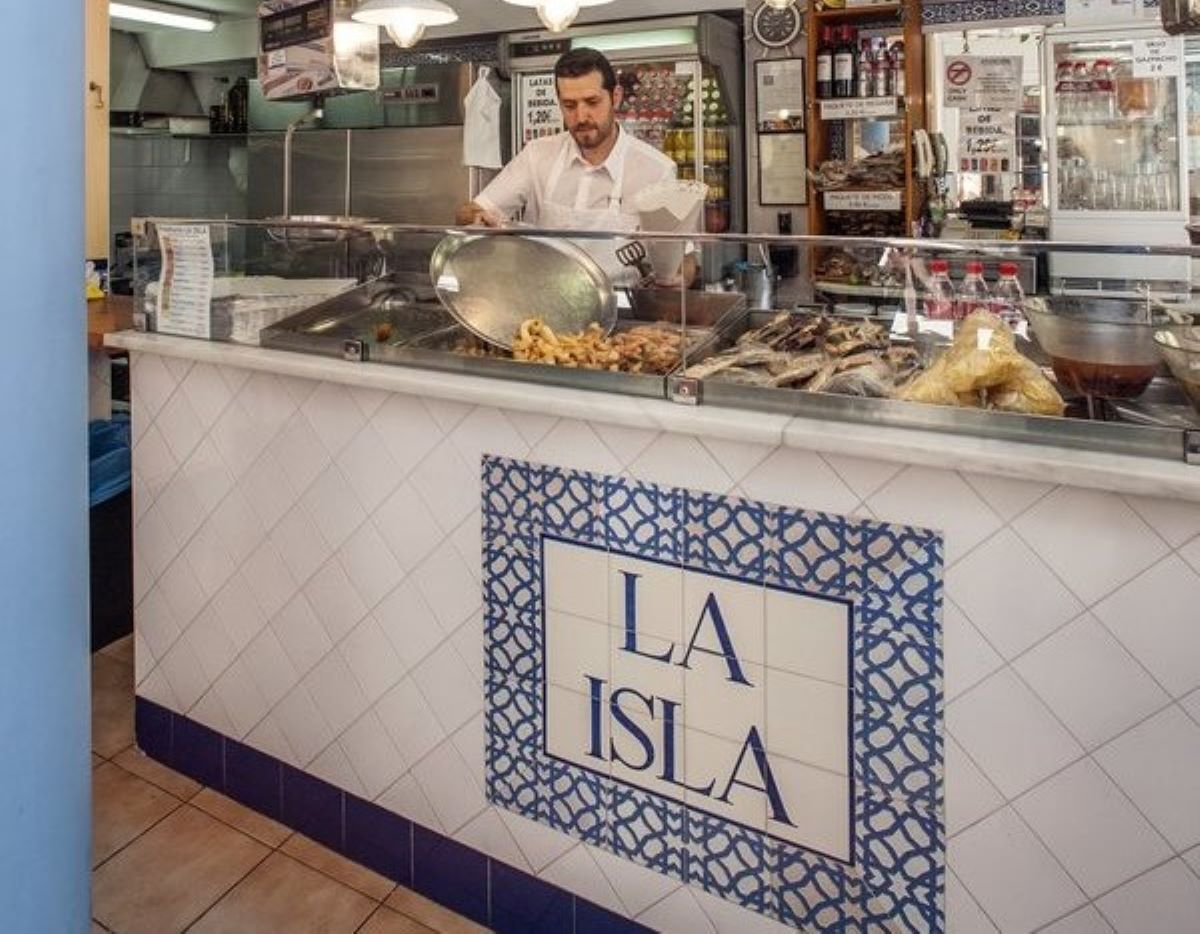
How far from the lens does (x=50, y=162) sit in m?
1.06

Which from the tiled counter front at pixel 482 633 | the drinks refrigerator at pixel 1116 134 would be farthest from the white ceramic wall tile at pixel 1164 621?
the drinks refrigerator at pixel 1116 134

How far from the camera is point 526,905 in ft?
6.41

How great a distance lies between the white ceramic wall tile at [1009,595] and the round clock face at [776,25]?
4461 mm

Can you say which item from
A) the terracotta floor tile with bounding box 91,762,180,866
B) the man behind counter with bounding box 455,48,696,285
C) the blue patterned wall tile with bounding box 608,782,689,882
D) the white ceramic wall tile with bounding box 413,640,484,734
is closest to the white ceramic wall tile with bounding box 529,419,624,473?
the white ceramic wall tile with bounding box 413,640,484,734

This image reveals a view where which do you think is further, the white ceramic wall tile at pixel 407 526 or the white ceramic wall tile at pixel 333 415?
the white ceramic wall tile at pixel 333 415

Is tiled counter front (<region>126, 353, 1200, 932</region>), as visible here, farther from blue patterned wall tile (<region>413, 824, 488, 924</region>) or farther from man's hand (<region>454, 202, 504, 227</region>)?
man's hand (<region>454, 202, 504, 227</region>)

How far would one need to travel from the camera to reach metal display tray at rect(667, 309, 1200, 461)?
53.4 inches

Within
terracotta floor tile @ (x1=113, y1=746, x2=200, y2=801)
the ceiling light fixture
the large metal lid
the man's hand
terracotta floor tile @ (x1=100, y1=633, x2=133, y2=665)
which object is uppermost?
the ceiling light fixture

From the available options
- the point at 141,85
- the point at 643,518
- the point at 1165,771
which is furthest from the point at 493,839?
the point at 141,85

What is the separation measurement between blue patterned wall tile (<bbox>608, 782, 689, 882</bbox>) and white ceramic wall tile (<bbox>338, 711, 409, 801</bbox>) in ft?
1.68

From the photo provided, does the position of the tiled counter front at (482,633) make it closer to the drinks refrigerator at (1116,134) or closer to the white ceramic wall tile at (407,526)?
the white ceramic wall tile at (407,526)

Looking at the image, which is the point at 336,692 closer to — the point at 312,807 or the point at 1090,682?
the point at 312,807

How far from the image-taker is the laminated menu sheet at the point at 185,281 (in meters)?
2.40

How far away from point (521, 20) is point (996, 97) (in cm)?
252
